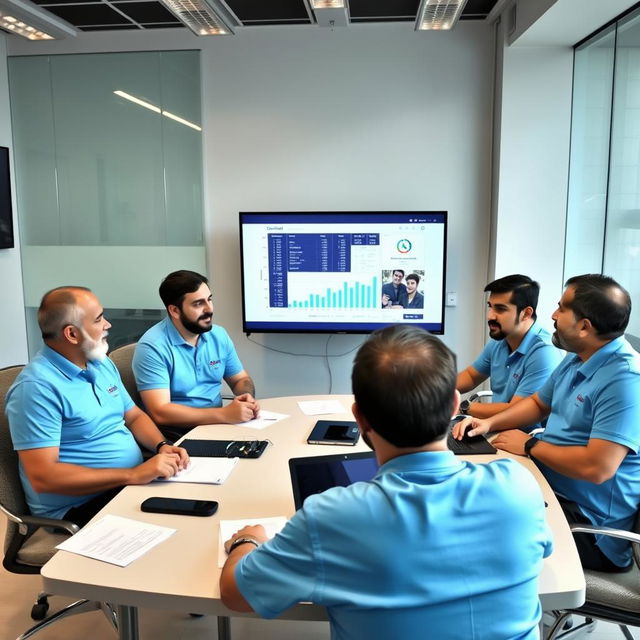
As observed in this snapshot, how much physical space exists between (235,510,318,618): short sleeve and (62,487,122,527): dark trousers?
1.15 meters

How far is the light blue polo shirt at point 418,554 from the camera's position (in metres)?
1.04

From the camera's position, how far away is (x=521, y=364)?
2865mm

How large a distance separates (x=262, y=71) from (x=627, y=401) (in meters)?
3.51

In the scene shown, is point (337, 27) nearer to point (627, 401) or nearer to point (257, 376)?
point (257, 376)

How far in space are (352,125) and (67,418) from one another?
3.05m

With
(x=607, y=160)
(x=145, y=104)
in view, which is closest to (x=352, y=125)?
(x=145, y=104)

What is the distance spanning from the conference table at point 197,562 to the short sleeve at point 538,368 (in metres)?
0.66

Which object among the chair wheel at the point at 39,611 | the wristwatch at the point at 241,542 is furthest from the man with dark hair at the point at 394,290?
the wristwatch at the point at 241,542

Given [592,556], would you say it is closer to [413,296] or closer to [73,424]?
[73,424]

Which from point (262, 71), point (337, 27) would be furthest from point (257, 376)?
point (337, 27)

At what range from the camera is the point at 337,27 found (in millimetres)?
4211

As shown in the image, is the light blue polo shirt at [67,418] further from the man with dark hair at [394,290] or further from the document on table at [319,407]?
the man with dark hair at [394,290]

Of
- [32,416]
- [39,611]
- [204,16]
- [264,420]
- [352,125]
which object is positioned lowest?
[39,611]

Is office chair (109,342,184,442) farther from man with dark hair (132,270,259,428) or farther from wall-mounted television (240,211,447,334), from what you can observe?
wall-mounted television (240,211,447,334)
